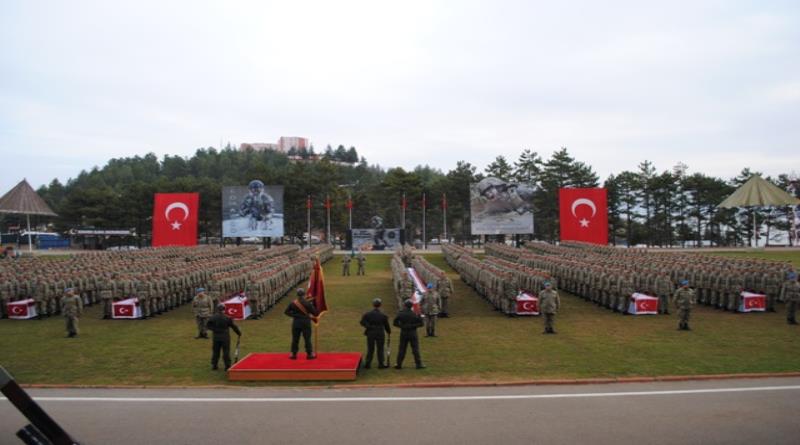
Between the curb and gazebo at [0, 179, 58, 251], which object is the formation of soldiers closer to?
the curb

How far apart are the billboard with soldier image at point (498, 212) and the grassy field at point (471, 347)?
2437cm

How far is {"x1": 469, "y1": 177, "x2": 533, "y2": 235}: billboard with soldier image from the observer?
4359cm

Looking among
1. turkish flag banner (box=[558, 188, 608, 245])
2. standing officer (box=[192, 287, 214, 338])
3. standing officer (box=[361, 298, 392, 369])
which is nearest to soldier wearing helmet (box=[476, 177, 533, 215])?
turkish flag banner (box=[558, 188, 608, 245])

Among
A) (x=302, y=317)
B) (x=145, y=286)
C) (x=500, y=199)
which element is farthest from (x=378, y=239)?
(x=302, y=317)

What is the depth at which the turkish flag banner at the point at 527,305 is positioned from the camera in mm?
17938

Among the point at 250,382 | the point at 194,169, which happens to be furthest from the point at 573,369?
the point at 194,169

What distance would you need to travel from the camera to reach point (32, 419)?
386cm

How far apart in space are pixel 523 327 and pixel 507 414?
26.9 ft

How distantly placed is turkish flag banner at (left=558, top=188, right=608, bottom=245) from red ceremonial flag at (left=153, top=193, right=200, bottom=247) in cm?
2835

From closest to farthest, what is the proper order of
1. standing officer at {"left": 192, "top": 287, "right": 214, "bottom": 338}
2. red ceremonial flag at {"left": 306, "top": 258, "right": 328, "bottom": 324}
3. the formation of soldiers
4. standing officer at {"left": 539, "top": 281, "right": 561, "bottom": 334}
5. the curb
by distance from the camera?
the curb, red ceremonial flag at {"left": 306, "top": 258, "right": 328, "bottom": 324}, standing officer at {"left": 192, "top": 287, "right": 214, "bottom": 338}, standing officer at {"left": 539, "top": 281, "right": 561, "bottom": 334}, the formation of soldiers

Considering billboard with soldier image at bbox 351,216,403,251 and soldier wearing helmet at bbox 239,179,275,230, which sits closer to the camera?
soldier wearing helmet at bbox 239,179,275,230

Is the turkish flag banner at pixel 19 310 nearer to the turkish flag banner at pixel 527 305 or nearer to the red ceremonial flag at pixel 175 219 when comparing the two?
the turkish flag banner at pixel 527 305

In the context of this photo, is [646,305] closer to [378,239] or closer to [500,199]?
[500,199]

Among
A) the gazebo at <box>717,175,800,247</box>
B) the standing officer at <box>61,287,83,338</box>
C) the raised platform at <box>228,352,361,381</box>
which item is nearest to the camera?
the raised platform at <box>228,352,361,381</box>
